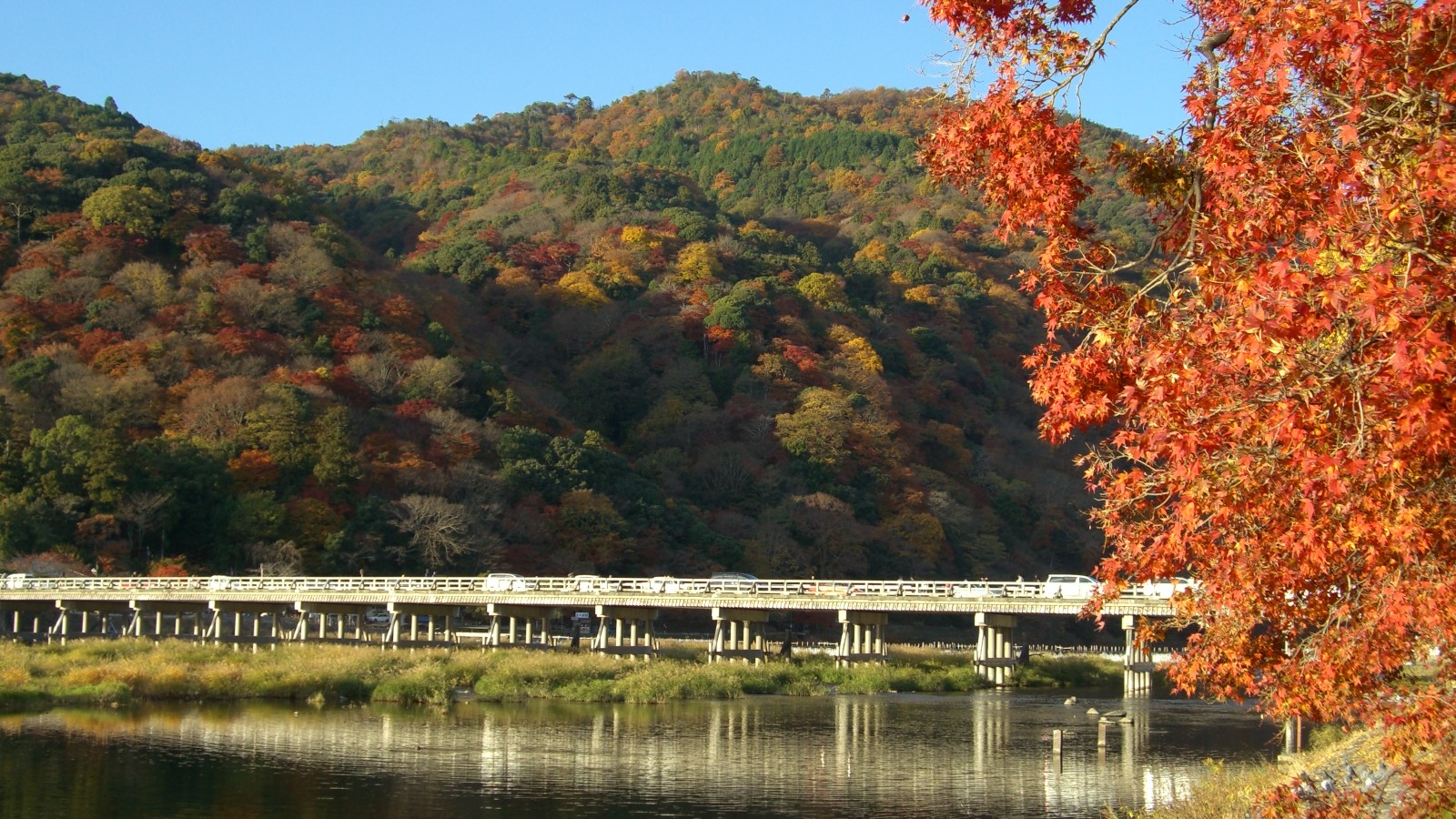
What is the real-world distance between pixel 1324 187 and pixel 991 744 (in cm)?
2787

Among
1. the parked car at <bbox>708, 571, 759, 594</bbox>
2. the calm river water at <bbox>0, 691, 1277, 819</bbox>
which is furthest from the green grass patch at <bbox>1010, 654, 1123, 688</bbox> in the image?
the calm river water at <bbox>0, 691, 1277, 819</bbox>

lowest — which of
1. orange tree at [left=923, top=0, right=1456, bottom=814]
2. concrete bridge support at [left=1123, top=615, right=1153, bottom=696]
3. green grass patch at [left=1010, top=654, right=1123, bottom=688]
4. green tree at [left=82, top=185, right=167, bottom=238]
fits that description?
green grass patch at [left=1010, top=654, right=1123, bottom=688]

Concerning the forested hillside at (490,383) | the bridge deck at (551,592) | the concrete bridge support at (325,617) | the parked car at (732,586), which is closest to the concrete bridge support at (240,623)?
the bridge deck at (551,592)

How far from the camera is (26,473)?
187 ft

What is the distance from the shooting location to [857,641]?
5478 cm

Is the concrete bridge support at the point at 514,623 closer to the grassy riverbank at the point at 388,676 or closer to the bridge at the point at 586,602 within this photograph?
the bridge at the point at 586,602

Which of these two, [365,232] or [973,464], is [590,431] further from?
[365,232]

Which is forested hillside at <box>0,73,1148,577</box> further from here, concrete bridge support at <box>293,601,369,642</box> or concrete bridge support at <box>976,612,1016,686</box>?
concrete bridge support at <box>976,612,1016,686</box>

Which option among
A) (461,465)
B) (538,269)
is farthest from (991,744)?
(538,269)

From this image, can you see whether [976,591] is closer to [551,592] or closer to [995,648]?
[995,648]

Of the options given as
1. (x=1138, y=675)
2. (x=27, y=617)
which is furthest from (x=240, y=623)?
(x=1138, y=675)

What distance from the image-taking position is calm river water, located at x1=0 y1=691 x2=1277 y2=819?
24453mm

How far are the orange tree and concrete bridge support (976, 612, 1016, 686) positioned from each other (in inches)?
1653

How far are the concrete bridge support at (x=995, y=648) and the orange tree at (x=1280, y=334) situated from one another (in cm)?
4200
